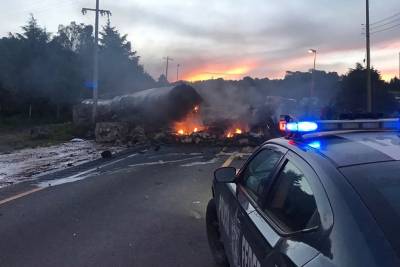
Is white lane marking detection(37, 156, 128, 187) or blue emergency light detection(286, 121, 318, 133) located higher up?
blue emergency light detection(286, 121, 318, 133)

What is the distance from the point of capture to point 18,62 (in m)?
54.2

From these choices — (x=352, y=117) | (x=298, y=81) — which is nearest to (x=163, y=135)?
(x=352, y=117)

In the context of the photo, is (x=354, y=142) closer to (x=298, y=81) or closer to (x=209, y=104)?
(x=209, y=104)

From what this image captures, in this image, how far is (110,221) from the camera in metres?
6.85

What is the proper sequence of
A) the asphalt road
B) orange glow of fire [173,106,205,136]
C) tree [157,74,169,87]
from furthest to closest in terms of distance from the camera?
tree [157,74,169,87] < orange glow of fire [173,106,205,136] < the asphalt road

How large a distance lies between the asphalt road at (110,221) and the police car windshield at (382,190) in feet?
9.11

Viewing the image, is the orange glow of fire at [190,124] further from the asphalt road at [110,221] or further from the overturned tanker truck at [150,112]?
the asphalt road at [110,221]

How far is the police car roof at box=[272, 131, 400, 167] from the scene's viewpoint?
105 inches

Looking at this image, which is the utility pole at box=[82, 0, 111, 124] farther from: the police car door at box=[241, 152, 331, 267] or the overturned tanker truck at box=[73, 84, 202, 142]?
the police car door at box=[241, 152, 331, 267]

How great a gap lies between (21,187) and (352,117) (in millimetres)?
7816

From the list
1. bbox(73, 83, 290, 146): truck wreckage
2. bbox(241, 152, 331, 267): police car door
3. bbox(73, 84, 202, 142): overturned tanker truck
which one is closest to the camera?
bbox(241, 152, 331, 267): police car door

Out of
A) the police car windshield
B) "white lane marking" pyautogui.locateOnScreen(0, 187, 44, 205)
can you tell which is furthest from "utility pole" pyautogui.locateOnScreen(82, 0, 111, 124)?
the police car windshield

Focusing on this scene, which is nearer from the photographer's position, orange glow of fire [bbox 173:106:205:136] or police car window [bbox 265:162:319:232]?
police car window [bbox 265:162:319:232]

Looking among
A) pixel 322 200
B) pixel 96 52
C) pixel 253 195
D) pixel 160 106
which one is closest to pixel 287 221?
pixel 322 200
